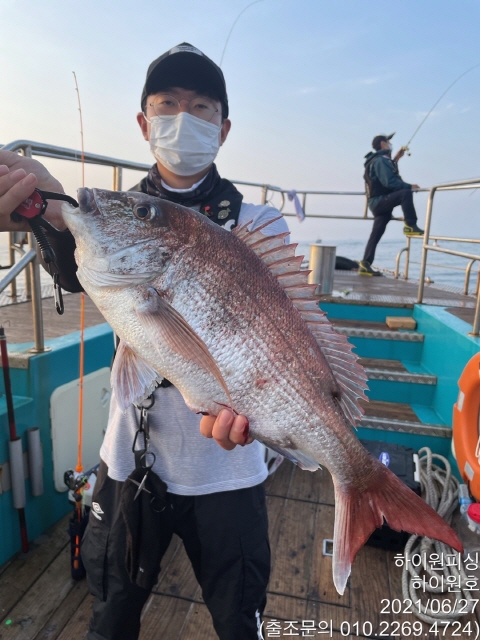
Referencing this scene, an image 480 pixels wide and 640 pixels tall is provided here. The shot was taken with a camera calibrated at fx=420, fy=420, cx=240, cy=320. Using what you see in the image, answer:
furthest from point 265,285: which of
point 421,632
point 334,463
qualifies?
point 421,632

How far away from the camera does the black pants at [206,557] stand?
146cm

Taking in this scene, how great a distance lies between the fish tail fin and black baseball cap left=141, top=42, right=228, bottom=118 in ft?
5.03

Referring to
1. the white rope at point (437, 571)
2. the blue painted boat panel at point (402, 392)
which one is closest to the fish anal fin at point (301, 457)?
the white rope at point (437, 571)

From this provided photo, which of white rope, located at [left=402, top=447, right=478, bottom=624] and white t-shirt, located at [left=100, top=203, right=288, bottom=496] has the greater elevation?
white t-shirt, located at [left=100, top=203, right=288, bottom=496]

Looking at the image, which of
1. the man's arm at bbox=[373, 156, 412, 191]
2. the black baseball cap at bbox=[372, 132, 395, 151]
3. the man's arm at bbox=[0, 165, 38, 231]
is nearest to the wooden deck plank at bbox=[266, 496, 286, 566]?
the man's arm at bbox=[0, 165, 38, 231]

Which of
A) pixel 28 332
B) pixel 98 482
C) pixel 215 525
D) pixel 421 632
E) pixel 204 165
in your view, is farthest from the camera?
pixel 28 332

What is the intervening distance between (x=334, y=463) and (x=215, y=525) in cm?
52

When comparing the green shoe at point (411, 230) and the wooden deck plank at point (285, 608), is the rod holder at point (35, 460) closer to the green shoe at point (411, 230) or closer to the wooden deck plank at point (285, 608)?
the wooden deck plank at point (285, 608)

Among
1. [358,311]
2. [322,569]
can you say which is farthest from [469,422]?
[358,311]

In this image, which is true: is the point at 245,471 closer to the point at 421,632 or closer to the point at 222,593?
the point at 222,593

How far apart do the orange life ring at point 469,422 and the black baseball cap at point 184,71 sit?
2.11 meters

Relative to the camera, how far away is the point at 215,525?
4.81 feet

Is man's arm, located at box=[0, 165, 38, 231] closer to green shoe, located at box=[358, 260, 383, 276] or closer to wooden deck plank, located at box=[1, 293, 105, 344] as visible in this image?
wooden deck plank, located at box=[1, 293, 105, 344]

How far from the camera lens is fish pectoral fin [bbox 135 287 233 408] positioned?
1.09 metres
